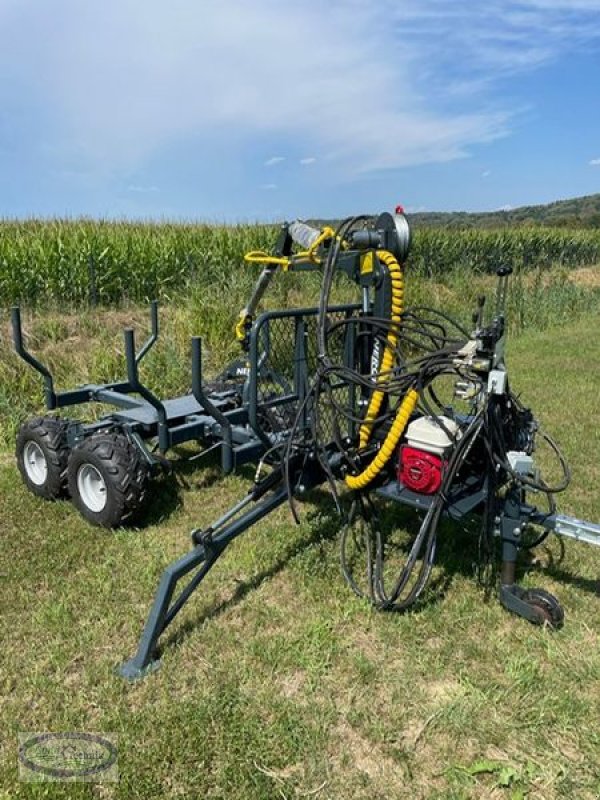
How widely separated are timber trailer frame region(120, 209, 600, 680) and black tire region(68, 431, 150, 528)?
70cm

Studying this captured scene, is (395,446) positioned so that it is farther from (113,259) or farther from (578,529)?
(113,259)

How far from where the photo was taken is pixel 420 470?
313 centimetres

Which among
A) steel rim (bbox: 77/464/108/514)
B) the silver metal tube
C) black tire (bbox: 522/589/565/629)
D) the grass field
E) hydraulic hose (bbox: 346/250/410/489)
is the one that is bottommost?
the grass field

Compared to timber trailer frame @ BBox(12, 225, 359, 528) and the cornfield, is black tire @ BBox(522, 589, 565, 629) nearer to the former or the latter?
timber trailer frame @ BBox(12, 225, 359, 528)

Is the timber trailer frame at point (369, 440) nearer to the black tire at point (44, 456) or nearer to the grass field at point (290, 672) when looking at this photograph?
the black tire at point (44, 456)

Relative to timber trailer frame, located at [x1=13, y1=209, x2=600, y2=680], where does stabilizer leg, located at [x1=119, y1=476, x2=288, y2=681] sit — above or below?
below

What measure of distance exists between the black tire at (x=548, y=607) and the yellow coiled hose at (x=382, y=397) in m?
0.97

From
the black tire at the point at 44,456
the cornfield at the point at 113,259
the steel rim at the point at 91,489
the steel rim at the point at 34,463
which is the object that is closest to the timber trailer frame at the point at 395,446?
the steel rim at the point at 91,489

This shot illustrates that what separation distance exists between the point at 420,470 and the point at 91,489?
7.19 feet

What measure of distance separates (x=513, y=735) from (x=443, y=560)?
125 centimetres

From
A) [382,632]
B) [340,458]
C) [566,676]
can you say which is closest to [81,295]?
[340,458]

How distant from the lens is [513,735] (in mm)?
2434

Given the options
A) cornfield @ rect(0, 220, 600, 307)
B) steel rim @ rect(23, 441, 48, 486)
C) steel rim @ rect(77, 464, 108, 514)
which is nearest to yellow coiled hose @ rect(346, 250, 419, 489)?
steel rim @ rect(77, 464, 108, 514)

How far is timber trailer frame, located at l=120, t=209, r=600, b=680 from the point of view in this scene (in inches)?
113
